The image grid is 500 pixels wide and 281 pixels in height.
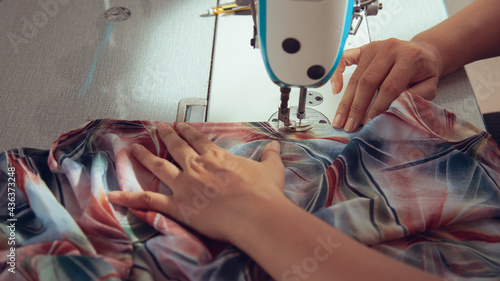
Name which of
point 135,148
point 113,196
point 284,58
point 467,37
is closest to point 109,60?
point 135,148

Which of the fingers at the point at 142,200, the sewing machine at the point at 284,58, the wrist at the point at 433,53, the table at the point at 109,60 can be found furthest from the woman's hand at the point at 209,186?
the wrist at the point at 433,53

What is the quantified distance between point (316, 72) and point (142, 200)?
405 mm

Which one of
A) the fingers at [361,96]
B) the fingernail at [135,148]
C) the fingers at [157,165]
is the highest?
the fingers at [361,96]

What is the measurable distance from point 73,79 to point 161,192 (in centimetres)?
59

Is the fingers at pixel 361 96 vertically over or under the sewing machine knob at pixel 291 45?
under

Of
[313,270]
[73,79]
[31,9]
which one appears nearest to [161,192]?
[313,270]

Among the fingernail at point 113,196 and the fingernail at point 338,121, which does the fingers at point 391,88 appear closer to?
the fingernail at point 338,121

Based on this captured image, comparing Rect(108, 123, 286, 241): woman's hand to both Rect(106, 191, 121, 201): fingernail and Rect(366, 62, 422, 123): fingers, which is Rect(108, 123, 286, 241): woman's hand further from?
Rect(366, 62, 422, 123): fingers

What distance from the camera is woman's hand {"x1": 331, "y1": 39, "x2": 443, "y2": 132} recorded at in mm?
898

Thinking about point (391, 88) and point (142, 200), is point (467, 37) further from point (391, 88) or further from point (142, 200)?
point (142, 200)

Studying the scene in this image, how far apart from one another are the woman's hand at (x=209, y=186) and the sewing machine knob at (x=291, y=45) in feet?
0.79

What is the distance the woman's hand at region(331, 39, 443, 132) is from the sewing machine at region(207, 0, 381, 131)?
7cm

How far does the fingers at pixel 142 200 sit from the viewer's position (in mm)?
677

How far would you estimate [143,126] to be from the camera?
0.86 m
